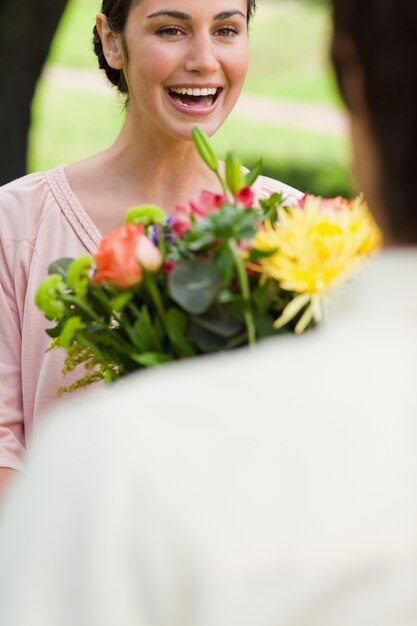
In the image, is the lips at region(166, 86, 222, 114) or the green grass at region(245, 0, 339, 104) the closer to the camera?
the lips at region(166, 86, 222, 114)

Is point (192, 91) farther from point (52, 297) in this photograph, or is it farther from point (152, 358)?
point (152, 358)

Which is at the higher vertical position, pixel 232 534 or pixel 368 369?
pixel 368 369

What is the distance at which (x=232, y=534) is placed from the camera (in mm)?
1027

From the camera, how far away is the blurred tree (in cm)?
720

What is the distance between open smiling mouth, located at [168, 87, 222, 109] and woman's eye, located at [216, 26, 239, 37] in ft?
0.43

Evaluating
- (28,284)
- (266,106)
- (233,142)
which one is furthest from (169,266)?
(266,106)

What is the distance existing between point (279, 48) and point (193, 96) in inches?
805

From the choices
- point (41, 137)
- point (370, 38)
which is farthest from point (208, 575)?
point (41, 137)

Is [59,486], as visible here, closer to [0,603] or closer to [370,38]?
[0,603]

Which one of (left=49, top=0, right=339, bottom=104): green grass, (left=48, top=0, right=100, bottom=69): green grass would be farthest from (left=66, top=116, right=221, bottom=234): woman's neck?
(left=49, top=0, right=339, bottom=104): green grass

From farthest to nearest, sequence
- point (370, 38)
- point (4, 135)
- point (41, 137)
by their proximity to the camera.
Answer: point (41, 137) → point (4, 135) → point (370, 38)

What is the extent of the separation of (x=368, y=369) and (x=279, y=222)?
979 millimetres

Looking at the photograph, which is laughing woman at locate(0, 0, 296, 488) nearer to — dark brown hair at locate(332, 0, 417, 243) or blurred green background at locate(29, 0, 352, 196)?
dark brown hair at locate(332, 0, 417, 243)

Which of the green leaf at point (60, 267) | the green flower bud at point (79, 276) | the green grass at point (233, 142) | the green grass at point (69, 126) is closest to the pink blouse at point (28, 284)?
the green leaf at point (60, 267)
